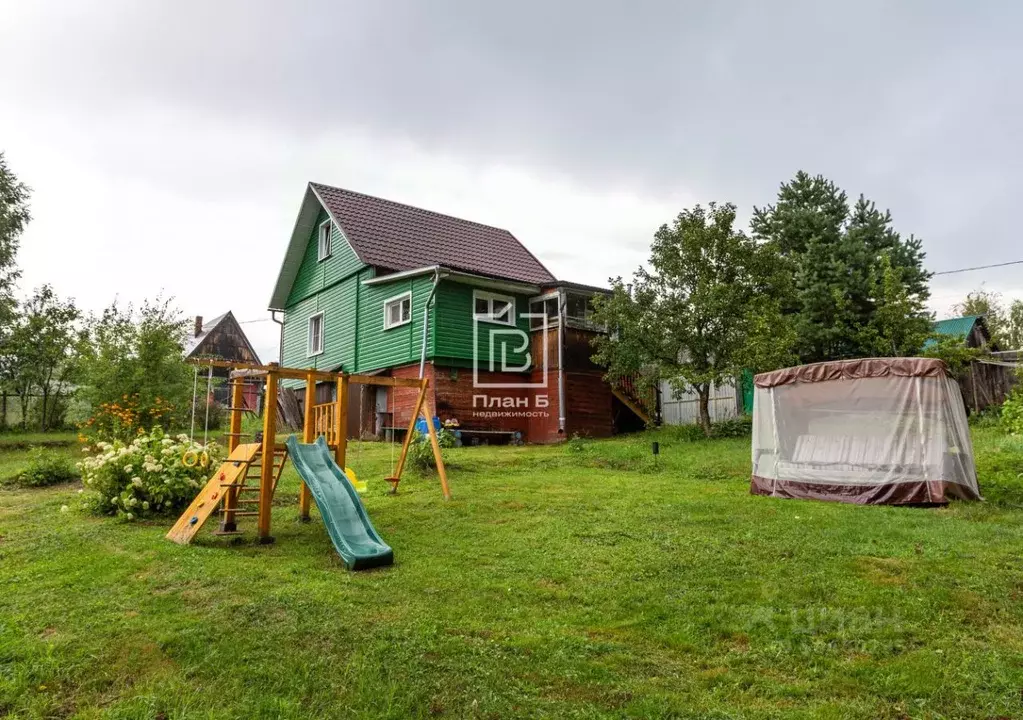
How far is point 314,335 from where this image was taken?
2181 centimetres

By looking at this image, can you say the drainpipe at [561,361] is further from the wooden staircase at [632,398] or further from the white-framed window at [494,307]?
the wooden staircase at [632,398]

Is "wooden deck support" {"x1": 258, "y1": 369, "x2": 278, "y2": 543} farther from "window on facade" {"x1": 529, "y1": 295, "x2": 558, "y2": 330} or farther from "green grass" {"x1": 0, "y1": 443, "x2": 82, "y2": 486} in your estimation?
"window on facade" {"x1": 529, "y1": 295, "x2": 558, "y2": 330}

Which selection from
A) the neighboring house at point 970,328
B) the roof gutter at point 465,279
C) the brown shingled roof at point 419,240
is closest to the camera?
the roof gutter at point 465,279

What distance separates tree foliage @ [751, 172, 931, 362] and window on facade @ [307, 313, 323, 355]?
1423 centimetres

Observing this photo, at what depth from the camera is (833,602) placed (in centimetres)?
432

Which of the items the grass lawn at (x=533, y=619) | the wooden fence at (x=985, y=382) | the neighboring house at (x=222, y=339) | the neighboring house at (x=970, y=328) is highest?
the neighboring house at (x=222, y=339)

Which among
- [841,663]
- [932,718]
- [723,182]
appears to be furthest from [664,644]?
[723,182]

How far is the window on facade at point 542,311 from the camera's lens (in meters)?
17.6

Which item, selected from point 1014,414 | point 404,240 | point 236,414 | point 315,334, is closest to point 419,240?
point 404,240

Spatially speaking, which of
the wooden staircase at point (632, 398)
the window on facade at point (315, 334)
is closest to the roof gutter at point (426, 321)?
the wooden staircase at point (632, 398)

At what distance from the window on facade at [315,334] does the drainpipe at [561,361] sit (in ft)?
29.2

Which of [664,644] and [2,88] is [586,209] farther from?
[664,644]

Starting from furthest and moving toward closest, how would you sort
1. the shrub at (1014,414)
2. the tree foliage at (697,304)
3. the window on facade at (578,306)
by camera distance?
the window on facade at (578,306), the tree foliage at (697,304), the shrub at (1014,414)

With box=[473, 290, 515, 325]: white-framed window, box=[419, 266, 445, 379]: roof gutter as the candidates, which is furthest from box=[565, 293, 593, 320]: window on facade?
box=[419, 266, 445, 379]: roof gutter
